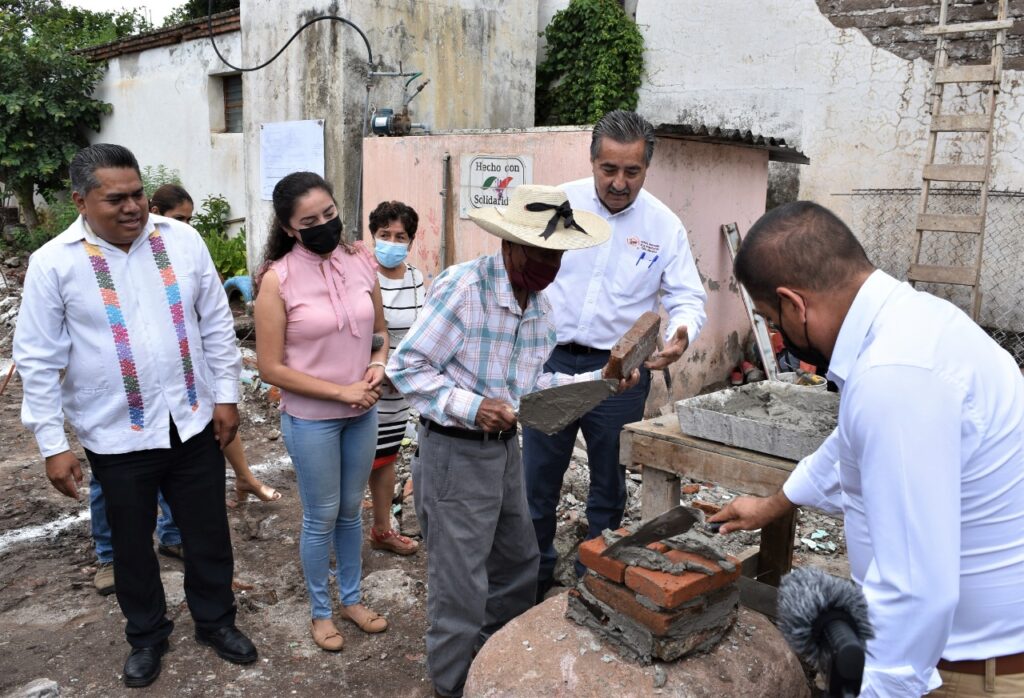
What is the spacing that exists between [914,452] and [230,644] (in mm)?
3078

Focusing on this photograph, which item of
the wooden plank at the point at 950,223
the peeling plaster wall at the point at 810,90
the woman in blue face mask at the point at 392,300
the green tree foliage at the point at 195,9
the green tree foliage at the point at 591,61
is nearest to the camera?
the woman in blue face mask at the point at 392,300

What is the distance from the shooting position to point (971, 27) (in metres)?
6.86

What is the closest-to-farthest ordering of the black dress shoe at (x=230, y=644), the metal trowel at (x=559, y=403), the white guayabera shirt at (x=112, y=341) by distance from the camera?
the metal trowel at (x=559, y=403), the white guayabera shirt at (x=112, y=341), the black dress shoe at (x=230, y=644)

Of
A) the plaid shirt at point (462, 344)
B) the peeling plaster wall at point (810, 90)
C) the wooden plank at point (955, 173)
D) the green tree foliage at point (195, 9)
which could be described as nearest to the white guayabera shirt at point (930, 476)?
the plaid shirt at point (462, 344)

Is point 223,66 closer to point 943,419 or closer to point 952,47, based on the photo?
point 952,47

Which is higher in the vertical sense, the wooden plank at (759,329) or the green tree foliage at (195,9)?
the green tree foliage at (195,9)

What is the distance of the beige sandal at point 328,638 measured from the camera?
3527 mm

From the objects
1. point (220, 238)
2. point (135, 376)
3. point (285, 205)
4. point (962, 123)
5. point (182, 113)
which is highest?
point (182, 113)

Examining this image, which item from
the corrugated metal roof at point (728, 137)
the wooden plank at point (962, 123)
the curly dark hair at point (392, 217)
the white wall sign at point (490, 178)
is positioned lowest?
the curly dark hair at point (392, 217)

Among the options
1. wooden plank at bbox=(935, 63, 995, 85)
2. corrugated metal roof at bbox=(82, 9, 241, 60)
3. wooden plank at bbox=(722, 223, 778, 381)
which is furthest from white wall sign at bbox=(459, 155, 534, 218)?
corrugated metal roof at bbox=(82, 9, 241, 60)

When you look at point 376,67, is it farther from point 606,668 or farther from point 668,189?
point 606,668

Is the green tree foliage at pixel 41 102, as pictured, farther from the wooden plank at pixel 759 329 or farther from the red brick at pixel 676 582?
the red brick at pixel 676 582

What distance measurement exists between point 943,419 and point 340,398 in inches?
94.9

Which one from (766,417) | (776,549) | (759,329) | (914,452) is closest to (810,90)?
(759,329)
